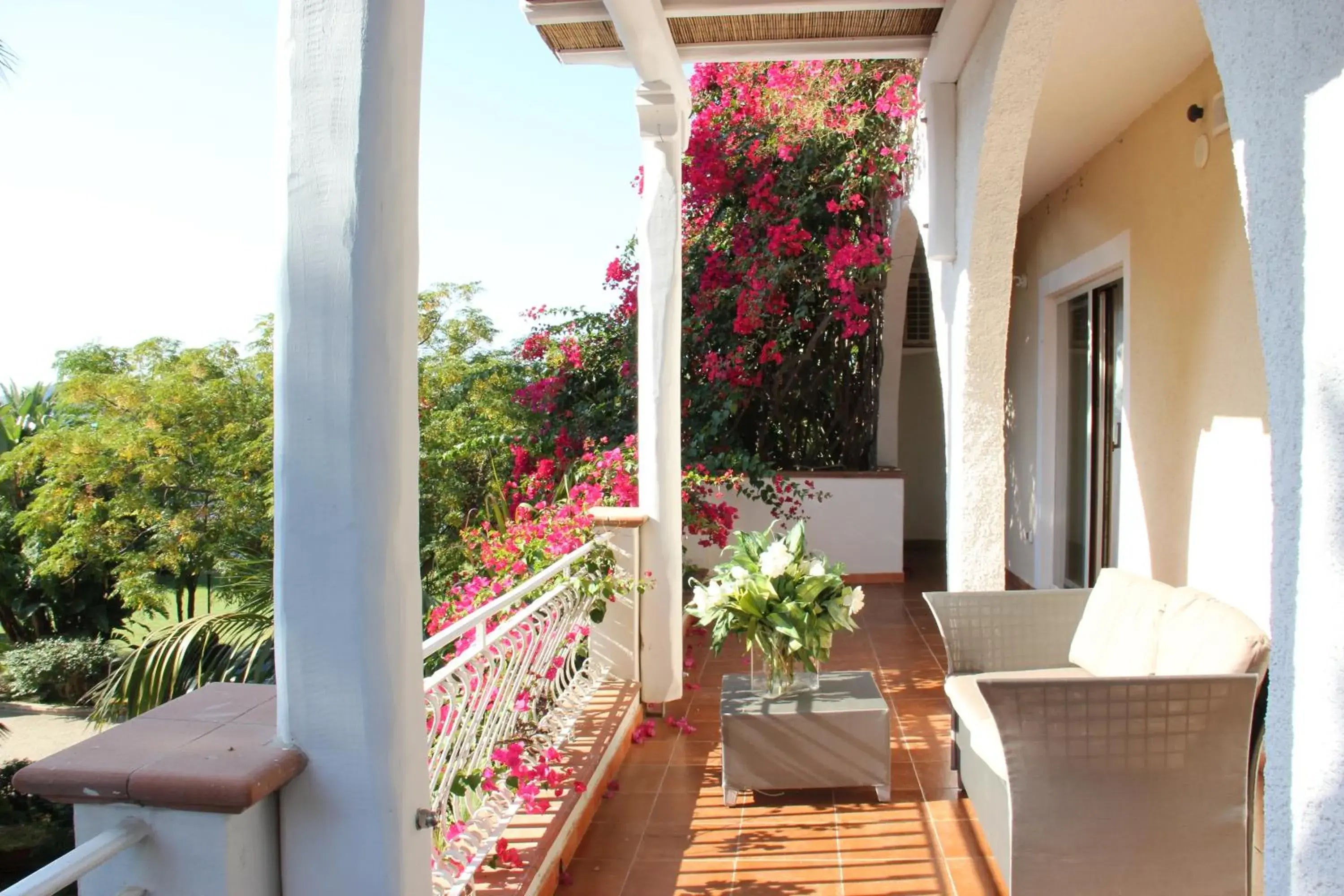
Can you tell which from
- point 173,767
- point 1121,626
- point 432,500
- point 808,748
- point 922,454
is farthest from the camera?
point 922,454

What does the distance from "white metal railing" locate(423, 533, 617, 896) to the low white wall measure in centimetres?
407

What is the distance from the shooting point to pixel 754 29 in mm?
4438

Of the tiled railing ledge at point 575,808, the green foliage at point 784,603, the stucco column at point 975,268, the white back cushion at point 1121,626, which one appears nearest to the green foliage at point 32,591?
the tiled railing ledge at point 575,808

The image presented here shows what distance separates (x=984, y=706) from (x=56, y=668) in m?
14.5

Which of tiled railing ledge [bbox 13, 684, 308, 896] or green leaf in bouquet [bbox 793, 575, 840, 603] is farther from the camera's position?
green leaf in bouquet [bbox 793, 575, 840, 603]

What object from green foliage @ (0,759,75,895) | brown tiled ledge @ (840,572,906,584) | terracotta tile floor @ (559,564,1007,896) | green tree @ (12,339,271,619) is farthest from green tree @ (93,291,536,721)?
brown tiled ledge @ (840,572,906,584)

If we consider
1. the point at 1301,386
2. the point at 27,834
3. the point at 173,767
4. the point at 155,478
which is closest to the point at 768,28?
the point at 1301,386

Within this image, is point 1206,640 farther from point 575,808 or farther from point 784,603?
point 575,808

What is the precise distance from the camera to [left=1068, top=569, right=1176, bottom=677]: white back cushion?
3.00 meters

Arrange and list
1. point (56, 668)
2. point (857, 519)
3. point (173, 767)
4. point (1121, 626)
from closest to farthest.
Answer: point (173, 767) → point (1121, 626) → point (857, 519) → point (56, 668)

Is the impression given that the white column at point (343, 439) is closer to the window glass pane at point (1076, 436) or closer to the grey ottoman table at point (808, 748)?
the grey ottoman table at point (808, 748)

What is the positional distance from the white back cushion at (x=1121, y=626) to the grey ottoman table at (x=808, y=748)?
2.42 feet

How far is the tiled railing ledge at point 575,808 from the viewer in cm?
264

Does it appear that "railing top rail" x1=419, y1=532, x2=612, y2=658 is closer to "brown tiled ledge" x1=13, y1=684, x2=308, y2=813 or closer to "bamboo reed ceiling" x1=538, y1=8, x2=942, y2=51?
"brown tiled ledge" x1=13, y1=684, x2=308, y2=813
